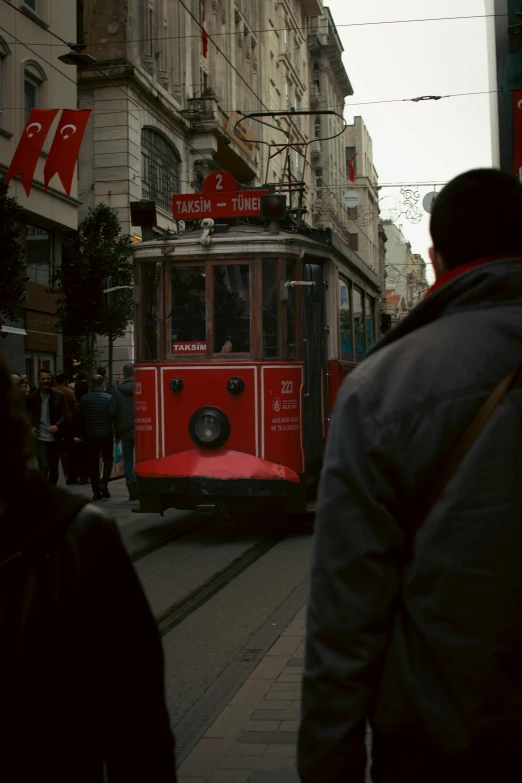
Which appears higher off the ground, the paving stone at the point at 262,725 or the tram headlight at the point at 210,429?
the tram headlight at the point at 210,429

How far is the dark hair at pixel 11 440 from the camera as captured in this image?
1.80m

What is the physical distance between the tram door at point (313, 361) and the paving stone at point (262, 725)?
261 inches

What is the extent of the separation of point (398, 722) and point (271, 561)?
813 centimetres

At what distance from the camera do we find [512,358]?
202cm

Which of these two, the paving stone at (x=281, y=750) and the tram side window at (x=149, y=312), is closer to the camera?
the paving stone at (x=281, y=750)

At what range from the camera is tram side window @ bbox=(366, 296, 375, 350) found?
1577cm

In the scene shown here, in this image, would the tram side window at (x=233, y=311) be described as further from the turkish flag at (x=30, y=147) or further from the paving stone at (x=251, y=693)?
the turkish flag at (x=30, y=147)

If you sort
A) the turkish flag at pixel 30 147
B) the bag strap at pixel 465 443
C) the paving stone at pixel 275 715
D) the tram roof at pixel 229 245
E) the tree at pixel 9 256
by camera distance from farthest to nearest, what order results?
the turkish flag at pixel 30 147
the tree at pixel 9 256
the tram roof at pixel 229 245
the paving stone at pixel 275 715
the bag strap at pixel 465 443

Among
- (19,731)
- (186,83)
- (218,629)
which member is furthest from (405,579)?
→ (186,83)

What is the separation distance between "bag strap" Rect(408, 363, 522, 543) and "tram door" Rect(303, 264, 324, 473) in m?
9.34

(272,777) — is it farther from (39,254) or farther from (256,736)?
(39,254)

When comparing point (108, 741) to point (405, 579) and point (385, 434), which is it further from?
point (385, 434)

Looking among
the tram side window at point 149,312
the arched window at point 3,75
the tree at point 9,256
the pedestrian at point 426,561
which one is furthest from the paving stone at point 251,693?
the arched window at point 3,75

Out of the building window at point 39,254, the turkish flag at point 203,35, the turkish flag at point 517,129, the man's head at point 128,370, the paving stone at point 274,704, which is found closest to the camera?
the paving stone at point 274,704
